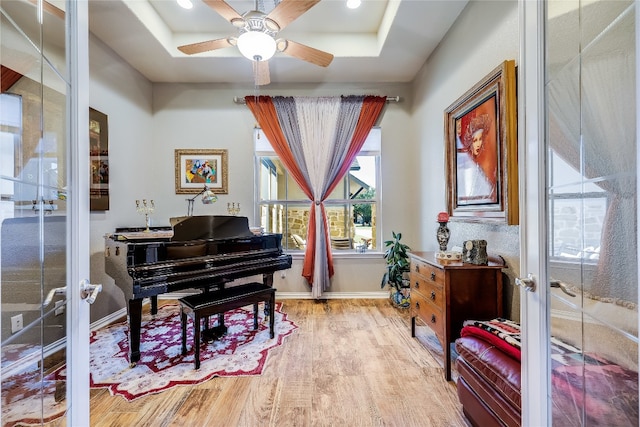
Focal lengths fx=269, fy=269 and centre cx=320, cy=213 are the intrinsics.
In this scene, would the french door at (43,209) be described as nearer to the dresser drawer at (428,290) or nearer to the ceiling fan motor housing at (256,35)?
the ceiling fan motor housing at (256,35)

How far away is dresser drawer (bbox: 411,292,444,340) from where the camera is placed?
2.01 m

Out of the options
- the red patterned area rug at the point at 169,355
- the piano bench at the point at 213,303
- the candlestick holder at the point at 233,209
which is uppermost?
the candlestick holder at the point at 233,209

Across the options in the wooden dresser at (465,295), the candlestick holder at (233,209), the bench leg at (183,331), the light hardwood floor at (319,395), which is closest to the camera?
the light hardwood floor at (319,395)

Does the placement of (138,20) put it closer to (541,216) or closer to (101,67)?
(101,67)

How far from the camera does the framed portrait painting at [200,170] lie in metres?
3.83

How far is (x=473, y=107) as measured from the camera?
7.24 ft

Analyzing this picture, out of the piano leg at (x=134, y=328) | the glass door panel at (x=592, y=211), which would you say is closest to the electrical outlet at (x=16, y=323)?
the piano leg at (x=134, y=328)

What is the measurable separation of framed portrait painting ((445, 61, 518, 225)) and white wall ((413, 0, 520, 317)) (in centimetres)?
14

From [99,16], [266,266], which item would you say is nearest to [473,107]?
[266,266]

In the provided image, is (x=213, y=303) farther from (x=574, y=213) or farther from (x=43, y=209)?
(x=574, y=213)

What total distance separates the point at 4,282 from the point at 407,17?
3259 millimetres

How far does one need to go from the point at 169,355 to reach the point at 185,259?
2.75 ft

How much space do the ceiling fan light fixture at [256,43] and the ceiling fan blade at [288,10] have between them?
0.15 metres

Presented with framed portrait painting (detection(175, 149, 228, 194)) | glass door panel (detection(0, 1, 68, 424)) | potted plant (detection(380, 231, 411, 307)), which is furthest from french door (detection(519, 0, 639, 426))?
framed portrait painting (detection(175, 149, 228, 194))
